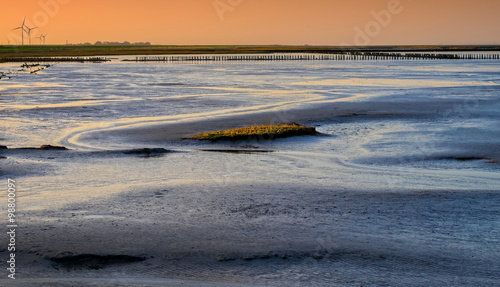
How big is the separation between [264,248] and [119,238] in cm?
300

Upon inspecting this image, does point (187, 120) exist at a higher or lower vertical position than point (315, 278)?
higher

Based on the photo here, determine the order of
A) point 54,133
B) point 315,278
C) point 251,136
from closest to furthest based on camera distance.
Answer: point 315,278, point 251,136, point 54,133

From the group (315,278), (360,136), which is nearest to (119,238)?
(315,278)

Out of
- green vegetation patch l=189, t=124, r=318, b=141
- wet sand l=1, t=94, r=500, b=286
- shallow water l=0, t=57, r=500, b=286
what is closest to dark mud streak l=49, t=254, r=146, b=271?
wet sand l=1, t=94, r=500, b=286

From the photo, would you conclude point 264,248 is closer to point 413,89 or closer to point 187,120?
point 187,120

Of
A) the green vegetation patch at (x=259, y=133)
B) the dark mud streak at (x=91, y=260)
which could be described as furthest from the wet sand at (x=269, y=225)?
the green vegetation patch at (x=259, y=133)

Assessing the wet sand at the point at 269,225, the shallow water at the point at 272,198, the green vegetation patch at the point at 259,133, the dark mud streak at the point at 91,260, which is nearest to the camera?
the wet sand at the point at 269,225

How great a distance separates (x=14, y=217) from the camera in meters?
13.2

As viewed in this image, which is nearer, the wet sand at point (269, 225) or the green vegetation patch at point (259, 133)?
the wet sand at point (269, 225)

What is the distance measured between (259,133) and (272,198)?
10556 millimetres

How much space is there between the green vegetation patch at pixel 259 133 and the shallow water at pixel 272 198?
70 centimetres

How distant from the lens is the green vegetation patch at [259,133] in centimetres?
2522

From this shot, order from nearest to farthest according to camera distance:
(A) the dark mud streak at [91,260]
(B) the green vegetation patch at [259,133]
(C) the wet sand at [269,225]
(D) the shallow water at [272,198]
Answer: (C) the wet sand at [269,225] < (A) the dark mud streak at [91,260] < (D) the shallow water at [272,198] < (B) the green vegetation patch at [259,133]

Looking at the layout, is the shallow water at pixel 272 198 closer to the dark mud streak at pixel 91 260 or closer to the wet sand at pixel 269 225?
the wet sand at pixel 269 225
